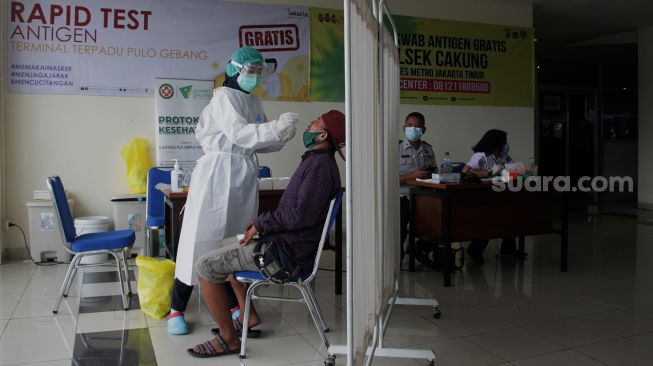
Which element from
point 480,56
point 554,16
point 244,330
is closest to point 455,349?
point 244,330

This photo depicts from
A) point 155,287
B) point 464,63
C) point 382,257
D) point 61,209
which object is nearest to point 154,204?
point 61,209

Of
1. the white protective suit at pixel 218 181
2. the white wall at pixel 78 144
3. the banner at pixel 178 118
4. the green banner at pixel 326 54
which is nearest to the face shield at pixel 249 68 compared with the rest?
the white protective suit at pixel 218 181

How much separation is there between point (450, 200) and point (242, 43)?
8.98 feet

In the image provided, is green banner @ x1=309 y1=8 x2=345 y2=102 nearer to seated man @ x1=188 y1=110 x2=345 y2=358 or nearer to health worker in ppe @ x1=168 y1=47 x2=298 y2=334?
health worker in ppe @ x1=168 y1=47 x2=298 y2=334

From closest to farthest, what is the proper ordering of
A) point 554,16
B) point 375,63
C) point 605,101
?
1. point 375,63
2. point 554,16
3. point 605,101

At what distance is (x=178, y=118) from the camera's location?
5145 mm

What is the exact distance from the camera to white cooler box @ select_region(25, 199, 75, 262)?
466 centimetres

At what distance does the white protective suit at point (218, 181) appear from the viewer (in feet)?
9.27

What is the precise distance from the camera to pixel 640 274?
4.28 metres

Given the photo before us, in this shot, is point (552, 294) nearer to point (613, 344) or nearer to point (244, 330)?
point (613, 344)

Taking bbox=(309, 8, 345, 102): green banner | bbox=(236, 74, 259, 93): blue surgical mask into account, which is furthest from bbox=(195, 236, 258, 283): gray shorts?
bbox=(309, 8, 345, 102): green banner

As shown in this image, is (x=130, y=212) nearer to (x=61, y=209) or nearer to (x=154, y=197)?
(x=154, y=197)

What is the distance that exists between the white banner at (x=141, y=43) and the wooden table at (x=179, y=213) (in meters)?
1.89

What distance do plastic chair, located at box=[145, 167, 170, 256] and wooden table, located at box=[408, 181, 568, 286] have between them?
202cm
